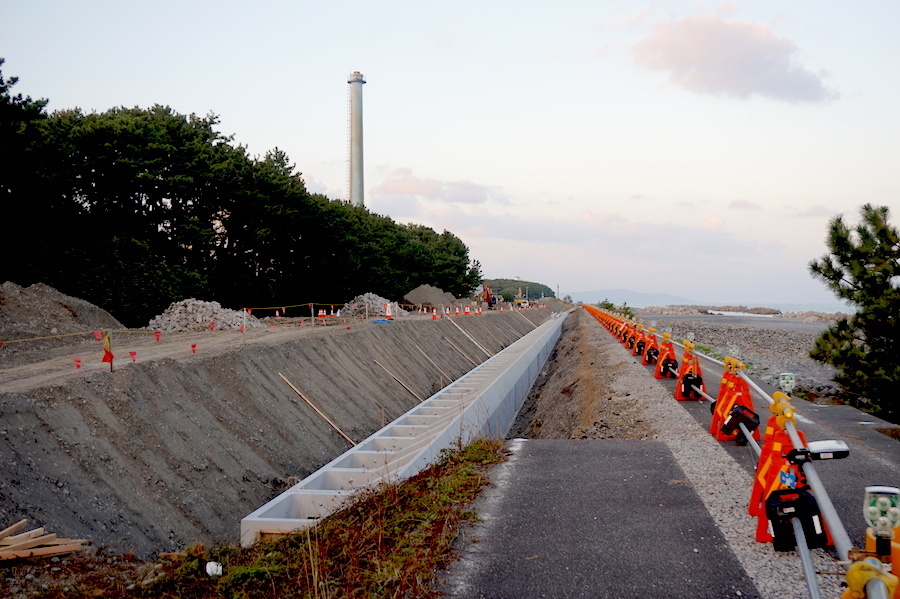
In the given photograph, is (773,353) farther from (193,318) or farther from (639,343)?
(193,318)

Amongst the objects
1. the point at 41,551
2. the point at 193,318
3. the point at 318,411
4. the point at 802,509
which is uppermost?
the point at 193,318

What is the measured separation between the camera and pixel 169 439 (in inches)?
388

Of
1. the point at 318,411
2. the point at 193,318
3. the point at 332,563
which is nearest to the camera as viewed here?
the point at 332,563

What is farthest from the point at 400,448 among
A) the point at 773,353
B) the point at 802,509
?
the point at 773,353

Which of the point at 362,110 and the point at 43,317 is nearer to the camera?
the point at 43,317

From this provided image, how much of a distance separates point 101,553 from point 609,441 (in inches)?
239

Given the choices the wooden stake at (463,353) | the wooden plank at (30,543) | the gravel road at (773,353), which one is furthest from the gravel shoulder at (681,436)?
the wooden stake at (463,353)

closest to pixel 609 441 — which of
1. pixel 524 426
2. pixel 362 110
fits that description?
pixel 524 426

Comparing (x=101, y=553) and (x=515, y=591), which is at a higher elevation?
(x=515, y=591)

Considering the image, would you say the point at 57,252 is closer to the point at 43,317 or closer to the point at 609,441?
the point at 43,317

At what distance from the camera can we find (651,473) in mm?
6801

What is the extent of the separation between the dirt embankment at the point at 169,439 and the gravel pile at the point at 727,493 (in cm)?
627

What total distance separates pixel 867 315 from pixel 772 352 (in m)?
24.4

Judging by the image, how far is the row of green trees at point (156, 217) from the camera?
24.3 metres
